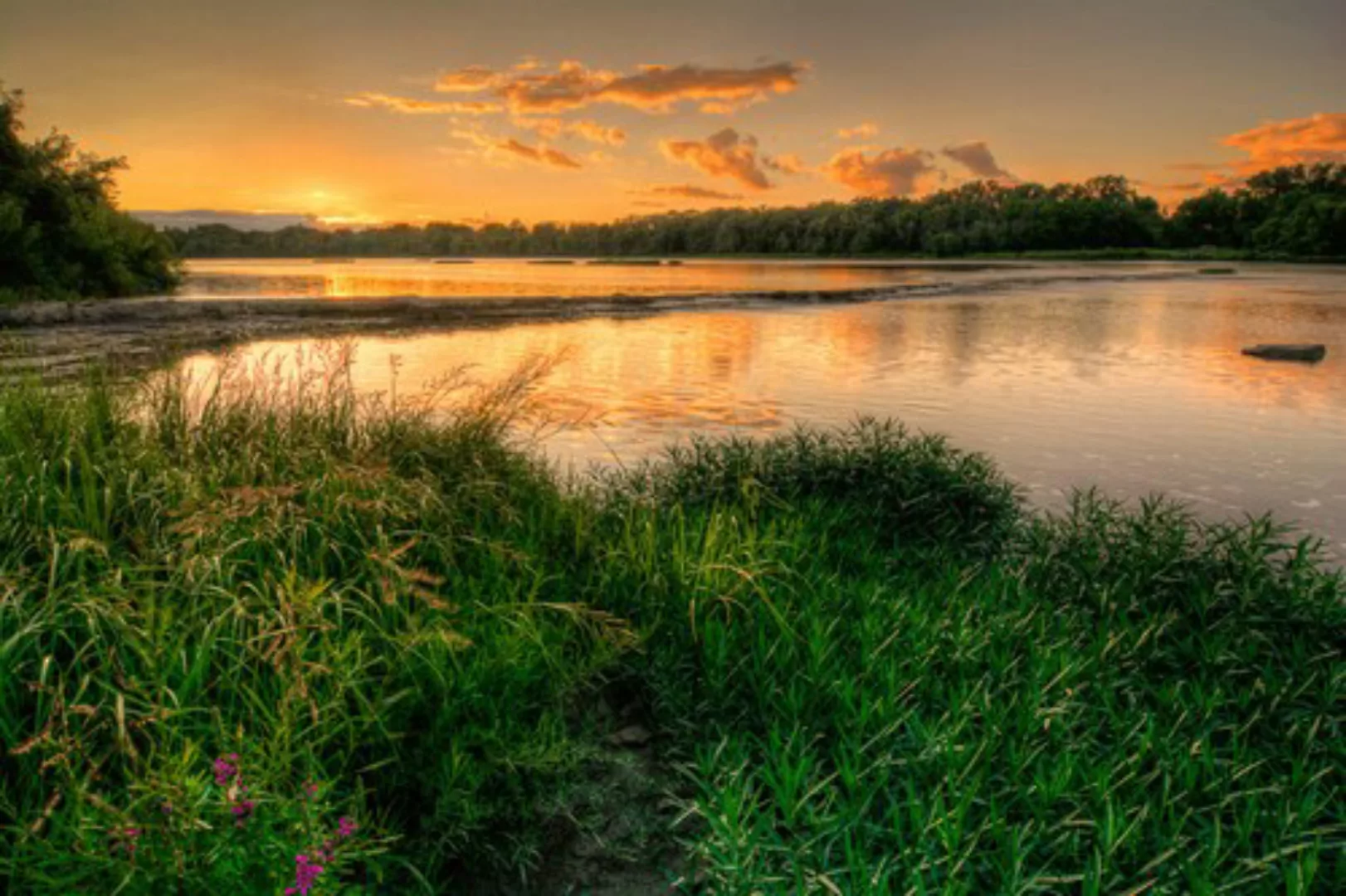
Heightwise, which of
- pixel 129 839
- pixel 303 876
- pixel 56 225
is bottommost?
pixel 303 876

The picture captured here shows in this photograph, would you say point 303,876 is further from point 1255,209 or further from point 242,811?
point 1255,209

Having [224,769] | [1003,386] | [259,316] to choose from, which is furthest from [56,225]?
[224,769]

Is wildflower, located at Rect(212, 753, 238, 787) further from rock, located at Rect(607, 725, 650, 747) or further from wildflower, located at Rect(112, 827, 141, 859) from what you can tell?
rock, located at Rect(607, 725, 650, 747)

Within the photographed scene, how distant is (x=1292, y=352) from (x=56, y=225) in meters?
41.2

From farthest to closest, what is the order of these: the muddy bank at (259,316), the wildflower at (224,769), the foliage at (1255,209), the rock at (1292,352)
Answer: the foliage at (1255,209), the rock at (1292,352), the muddy bank at (259,316), the wildflower at (224,769)

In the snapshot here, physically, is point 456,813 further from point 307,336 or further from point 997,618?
point 307,336

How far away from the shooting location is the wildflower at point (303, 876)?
2.49 meters

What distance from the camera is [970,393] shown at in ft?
54.8

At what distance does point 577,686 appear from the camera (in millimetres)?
4438

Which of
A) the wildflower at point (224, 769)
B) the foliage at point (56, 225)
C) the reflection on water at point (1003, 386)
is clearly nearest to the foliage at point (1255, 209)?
the reflection on water at point (1003, 386)

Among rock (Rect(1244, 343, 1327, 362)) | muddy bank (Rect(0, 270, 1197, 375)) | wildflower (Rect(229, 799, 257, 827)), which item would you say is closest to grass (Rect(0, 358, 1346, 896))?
wildflower (Rect(229, 799, 257, 827))

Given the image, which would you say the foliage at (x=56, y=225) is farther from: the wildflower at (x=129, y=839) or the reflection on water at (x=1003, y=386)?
the wildflower at (x=129, y=839)

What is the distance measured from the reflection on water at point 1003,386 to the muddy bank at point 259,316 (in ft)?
6.54

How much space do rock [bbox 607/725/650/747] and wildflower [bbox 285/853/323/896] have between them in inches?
73.7
